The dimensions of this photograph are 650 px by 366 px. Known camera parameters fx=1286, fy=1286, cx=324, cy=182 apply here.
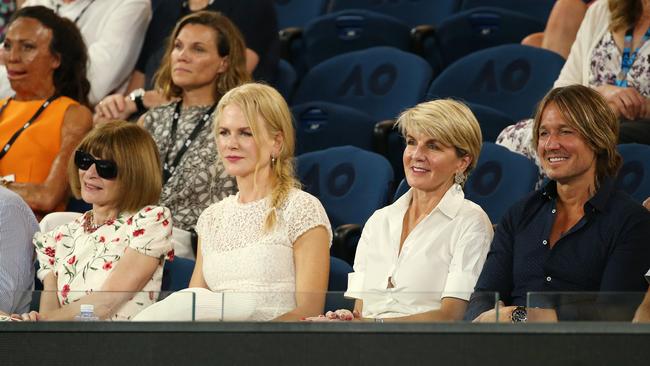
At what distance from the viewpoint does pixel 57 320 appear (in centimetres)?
235

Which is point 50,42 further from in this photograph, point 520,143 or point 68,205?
point 520,143

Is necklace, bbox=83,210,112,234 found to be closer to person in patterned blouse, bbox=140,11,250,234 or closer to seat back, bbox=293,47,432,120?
person in patterned blouse, bbox=140,11,250,234

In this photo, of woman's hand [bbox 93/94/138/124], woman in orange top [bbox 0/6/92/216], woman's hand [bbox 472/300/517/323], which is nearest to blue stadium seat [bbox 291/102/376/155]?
woman's hand [bbox 93/94/138/124]

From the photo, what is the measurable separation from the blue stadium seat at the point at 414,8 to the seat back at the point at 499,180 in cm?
191

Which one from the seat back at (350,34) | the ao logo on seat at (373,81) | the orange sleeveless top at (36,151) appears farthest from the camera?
the seat back at (350,34)

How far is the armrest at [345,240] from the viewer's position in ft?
12.7

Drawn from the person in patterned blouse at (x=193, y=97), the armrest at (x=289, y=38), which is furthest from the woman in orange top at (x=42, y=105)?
the armrest at (x=289, y=38)

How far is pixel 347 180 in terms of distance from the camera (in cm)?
415

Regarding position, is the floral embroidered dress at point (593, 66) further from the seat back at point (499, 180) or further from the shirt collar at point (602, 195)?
the shirt collar at point (602, 195)

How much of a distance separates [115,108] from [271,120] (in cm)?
139

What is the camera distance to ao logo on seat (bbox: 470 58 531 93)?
4.71 m

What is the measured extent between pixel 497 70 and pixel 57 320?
9.15ft

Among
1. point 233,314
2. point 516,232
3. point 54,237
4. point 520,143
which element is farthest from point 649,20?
point 233,314

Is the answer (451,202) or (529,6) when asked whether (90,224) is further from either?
(529,6)
